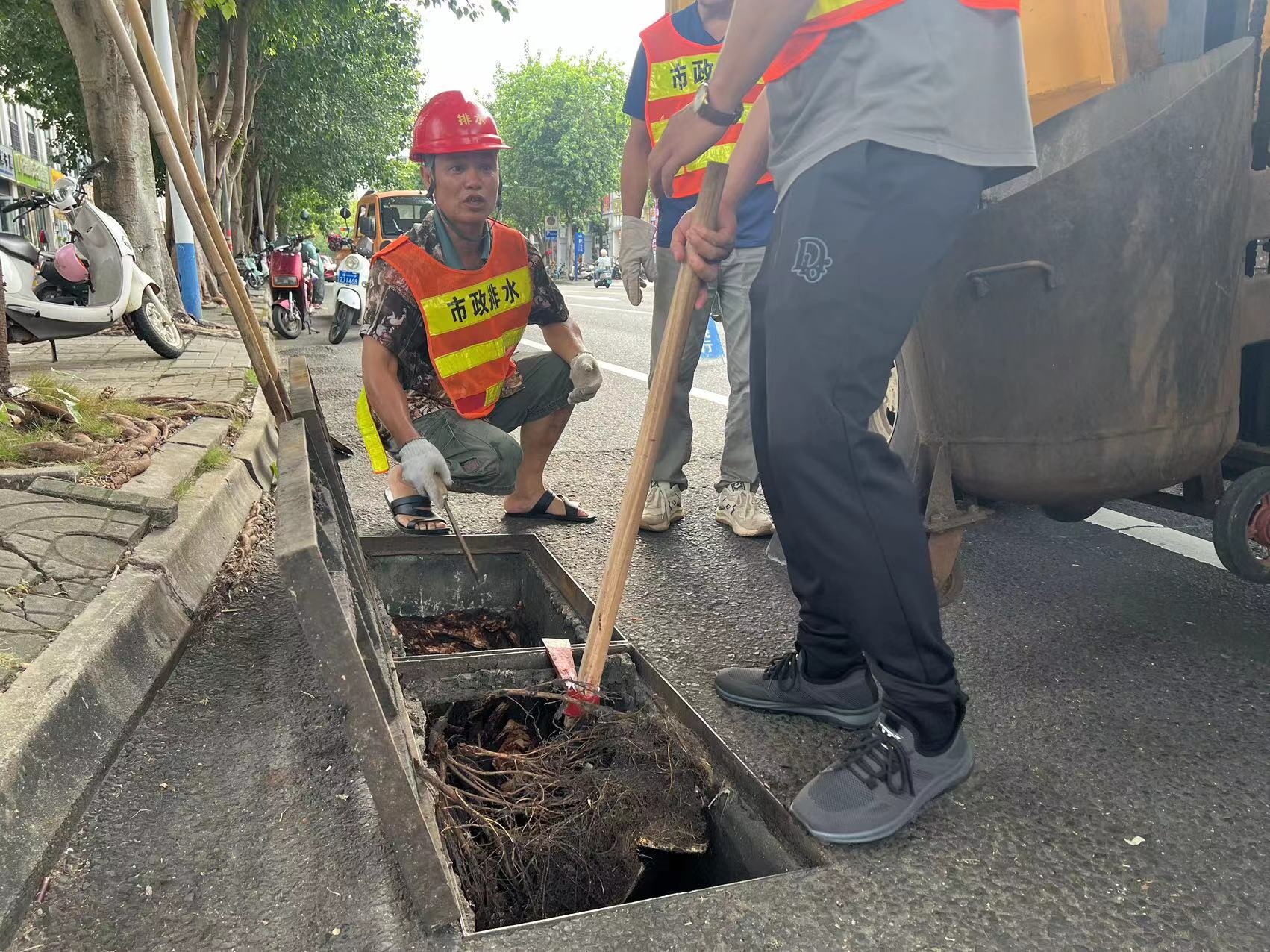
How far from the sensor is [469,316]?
141 inches

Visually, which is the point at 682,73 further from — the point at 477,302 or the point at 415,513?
the point at 415,513

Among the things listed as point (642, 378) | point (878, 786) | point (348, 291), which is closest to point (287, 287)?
point (348, 291)

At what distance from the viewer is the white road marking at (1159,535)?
331cm

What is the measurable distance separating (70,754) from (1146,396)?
7.72ft

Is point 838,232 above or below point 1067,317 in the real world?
above

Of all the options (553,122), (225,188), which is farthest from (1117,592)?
(553,122)

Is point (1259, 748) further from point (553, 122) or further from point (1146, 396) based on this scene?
point (553, 122)

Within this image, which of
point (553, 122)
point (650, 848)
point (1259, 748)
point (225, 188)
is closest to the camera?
point (650, 848)

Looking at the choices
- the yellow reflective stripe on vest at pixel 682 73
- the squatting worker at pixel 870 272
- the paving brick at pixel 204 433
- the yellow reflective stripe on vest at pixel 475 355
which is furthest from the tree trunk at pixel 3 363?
the squatting worker at pixel 870 272

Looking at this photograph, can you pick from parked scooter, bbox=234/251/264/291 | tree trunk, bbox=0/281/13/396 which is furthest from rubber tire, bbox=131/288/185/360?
parked scooter, bbox=234/251/264/291

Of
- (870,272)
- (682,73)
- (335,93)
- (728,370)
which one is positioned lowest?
(728,370)

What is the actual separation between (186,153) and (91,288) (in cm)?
587

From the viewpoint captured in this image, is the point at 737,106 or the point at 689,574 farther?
the point at 689,574

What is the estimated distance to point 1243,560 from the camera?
93.8 inches
